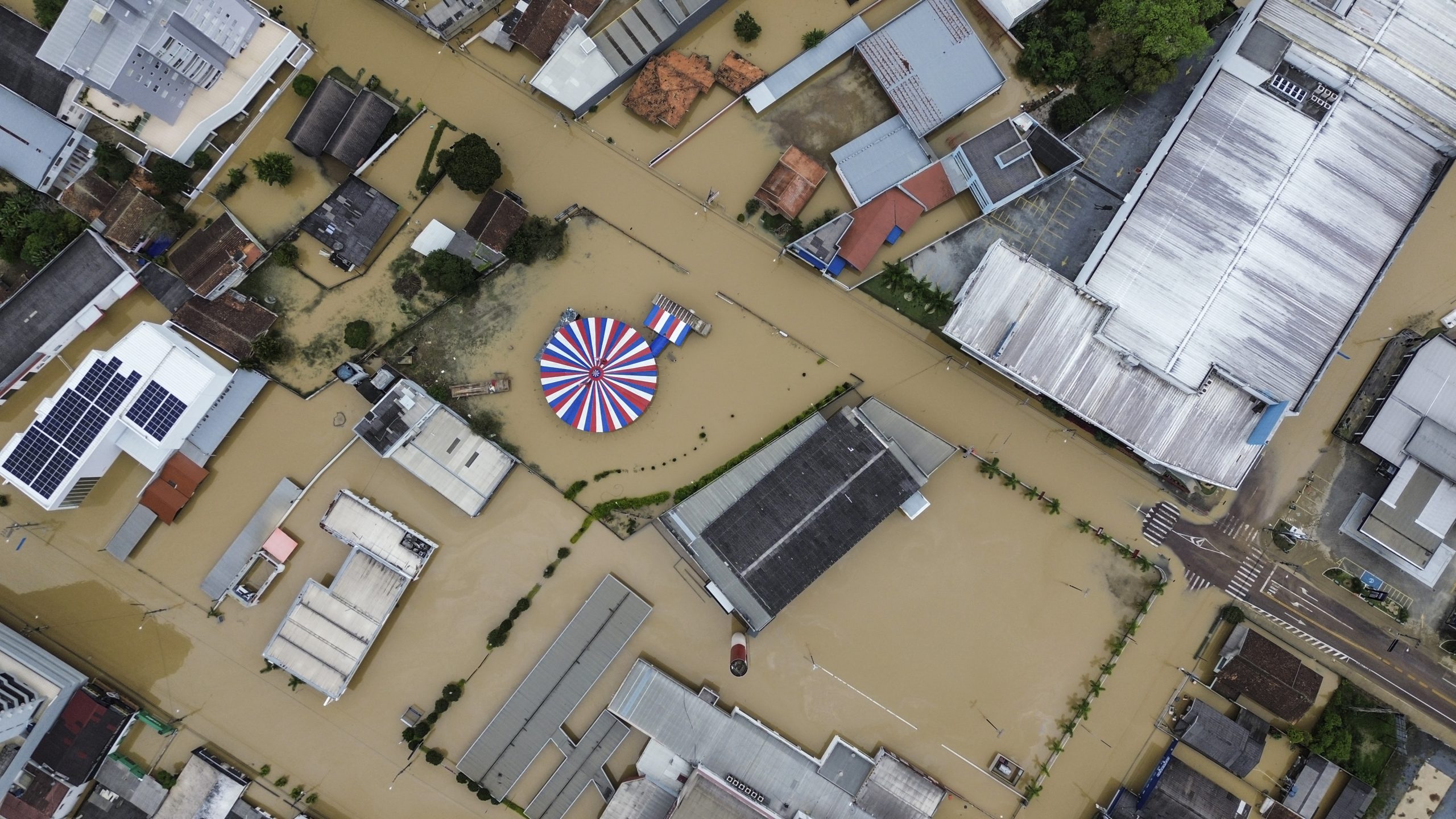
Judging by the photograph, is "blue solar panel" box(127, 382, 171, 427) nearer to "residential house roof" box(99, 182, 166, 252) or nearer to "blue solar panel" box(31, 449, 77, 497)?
"blue solar panel" box(31, 449, 77, 497)

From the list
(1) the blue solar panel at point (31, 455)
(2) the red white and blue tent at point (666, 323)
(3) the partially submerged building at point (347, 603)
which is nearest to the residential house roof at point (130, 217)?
(1) the blue solar panel at point (31, 455)

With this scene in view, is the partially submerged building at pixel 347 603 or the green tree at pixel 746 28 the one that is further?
the green tree at pixel 746 28

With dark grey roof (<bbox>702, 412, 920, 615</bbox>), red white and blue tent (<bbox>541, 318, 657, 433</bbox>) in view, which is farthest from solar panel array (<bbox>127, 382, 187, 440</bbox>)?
dark grey roof (<bbox>702, 412, 920, 615</bbox>)

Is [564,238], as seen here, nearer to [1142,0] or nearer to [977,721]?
[1142,0]

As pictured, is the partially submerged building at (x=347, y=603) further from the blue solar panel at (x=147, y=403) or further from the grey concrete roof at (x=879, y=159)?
the grey concrete roof at (x=879, y=159)

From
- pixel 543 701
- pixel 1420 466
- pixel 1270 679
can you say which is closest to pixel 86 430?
pixel 543 701

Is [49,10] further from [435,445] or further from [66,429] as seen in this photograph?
[435,445]

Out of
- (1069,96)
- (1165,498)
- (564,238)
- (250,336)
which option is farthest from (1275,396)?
(250,336)
